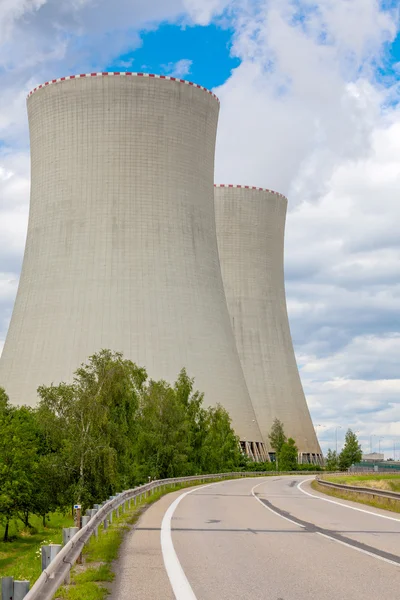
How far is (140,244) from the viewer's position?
126ft

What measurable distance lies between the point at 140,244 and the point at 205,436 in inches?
414

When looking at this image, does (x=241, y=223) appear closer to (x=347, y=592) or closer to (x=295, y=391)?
(x=295, y=391)

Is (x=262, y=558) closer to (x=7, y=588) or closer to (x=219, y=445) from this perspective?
(x=7, y=588)

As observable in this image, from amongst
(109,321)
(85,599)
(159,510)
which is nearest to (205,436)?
(109,321)

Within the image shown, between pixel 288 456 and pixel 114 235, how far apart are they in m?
23.9

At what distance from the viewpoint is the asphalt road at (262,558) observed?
20.9 feet

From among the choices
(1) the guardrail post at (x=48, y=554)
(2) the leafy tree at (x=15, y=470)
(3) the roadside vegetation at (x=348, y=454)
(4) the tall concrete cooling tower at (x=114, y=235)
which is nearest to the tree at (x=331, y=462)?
(3) the roadside vegetation at (x=348, y=454)

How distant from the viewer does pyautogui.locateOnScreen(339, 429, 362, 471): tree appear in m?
81.0

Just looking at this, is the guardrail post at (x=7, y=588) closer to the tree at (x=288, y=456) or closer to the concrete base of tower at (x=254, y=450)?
the concrete base of tower at (x=254, y=450)

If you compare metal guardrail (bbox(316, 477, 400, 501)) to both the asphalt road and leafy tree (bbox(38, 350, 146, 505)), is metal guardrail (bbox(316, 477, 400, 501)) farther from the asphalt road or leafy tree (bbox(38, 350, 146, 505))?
leafy tree (bbox(38, 350, 146, 505))

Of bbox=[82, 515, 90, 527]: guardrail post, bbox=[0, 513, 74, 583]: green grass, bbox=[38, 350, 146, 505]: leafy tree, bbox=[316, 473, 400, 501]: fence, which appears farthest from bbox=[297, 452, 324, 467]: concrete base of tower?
bbox=[82, 515, 90, 527]: guardrail post

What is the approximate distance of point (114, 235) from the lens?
38.5 m

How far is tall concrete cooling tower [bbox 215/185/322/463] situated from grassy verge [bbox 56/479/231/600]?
40342mm

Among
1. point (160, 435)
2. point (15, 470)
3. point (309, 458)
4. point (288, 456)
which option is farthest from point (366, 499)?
point (309, 458)
